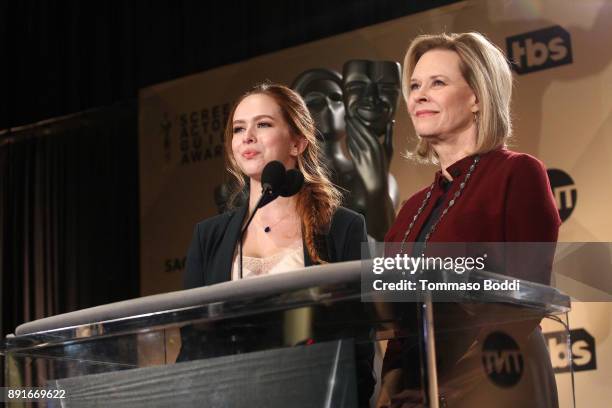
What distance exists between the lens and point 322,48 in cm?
448

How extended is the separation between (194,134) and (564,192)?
2.05 m

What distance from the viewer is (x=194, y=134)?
495 cm

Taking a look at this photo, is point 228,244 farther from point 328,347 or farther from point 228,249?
point 328,347

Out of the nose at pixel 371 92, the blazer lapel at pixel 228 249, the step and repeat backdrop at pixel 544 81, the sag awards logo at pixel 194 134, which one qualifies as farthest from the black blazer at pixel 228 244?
the sag awards logo at pixel 194 134

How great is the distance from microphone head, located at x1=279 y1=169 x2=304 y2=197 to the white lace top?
0.23 m

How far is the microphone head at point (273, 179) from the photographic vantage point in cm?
169

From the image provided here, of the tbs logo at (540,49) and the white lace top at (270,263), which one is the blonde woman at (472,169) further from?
the tbs logo at (540,49)

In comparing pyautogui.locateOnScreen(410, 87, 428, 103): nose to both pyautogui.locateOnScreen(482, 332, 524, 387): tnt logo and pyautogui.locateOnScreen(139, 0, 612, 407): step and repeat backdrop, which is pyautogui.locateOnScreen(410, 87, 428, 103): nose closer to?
pyautogui.locateOnScreen(482, 332, 524, 387): tnt logo

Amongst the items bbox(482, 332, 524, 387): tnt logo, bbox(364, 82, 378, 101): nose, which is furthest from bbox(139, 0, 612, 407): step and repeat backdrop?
bbox(482, 332, 524, 387): tnt logo

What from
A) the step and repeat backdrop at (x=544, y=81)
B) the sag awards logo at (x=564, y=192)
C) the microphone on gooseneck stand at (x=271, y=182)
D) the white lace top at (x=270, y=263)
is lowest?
the white lace top at (x=270, y=263)

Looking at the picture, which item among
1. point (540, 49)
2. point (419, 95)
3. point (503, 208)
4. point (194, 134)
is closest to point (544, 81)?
point (540, 49)

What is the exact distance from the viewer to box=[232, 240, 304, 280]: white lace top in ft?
6.24

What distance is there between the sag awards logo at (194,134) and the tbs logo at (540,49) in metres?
1.57

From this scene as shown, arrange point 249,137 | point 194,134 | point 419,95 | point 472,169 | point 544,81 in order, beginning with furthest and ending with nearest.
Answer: point 194,134 < point 544,81 < point 249,137 < point 419,95 < point 472,169
